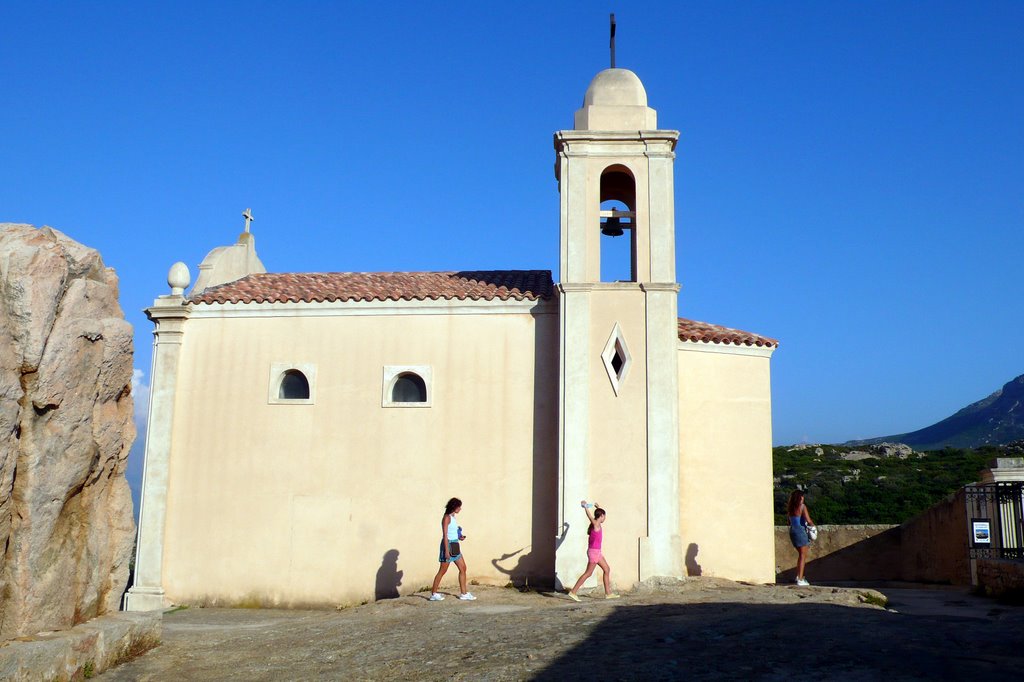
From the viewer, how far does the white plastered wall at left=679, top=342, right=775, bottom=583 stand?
52.8ft

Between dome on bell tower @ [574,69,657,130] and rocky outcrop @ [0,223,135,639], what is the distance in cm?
997

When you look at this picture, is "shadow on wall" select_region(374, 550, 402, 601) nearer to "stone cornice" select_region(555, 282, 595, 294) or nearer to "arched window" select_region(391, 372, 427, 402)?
"arched window" select_region(391, 372, 427, 402)

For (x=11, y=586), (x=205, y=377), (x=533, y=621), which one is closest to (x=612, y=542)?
(x=533, y=621)

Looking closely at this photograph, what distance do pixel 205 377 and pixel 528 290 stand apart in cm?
597

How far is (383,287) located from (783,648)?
10616mm

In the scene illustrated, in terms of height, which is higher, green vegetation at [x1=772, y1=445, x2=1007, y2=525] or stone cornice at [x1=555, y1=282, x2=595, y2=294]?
stone cornice at [x1=555, y1=282, x2=595, y2=294]

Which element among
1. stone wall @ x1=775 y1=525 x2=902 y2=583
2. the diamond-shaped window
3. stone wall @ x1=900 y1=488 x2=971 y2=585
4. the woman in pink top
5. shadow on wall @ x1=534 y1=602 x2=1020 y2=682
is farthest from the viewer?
stone wall @ x1=775 y1=525 x2=902 y2=583

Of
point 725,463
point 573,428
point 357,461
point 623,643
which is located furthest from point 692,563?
point 623,643

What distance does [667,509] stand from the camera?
14.9 metres

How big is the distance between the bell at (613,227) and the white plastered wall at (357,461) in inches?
73.8

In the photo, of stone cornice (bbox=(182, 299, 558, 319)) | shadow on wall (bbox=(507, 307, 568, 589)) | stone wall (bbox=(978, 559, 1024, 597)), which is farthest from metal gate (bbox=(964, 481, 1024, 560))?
stone cornice (bbox=(182, 299, 558, 319))

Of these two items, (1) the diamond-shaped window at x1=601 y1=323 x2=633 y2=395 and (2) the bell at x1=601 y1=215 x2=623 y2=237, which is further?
(2) the bell at x1=601 y1=215 x2=623 y2=237

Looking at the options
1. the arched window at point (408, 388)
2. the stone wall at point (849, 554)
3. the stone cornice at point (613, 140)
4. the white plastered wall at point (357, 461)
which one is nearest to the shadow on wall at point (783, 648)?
the white plastered wall at point (357, 461)

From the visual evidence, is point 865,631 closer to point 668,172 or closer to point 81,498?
point 81,498
